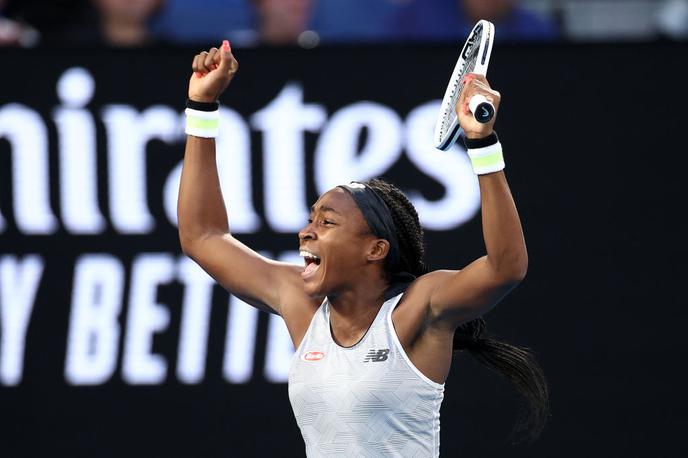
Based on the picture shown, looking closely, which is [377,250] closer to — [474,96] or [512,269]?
[512,269]

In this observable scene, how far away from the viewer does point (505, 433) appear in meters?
5.63

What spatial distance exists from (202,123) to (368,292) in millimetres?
736

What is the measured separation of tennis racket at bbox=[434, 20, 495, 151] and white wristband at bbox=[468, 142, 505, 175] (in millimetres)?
75

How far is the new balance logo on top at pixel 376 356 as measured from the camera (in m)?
3.59

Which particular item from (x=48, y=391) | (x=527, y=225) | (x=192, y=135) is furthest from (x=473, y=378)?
(x=192, y=135)

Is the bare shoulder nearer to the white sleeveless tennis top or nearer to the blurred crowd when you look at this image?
the white sleeveless tennis top

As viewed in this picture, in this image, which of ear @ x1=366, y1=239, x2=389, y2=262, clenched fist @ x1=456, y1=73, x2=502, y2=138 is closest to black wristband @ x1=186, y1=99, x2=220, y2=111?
ear @ x1=366, y1=239, x2=389, y2=262

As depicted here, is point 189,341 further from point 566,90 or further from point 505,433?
point 566,90

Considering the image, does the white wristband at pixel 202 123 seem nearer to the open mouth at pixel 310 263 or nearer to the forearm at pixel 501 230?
the open mouth at pixel 310 263

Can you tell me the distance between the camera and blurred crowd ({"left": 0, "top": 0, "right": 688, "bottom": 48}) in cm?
625

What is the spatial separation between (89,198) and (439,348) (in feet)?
8.57

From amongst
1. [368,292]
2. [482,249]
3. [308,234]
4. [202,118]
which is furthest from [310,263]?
[482,249]

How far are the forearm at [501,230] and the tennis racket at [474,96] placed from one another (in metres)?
0.18

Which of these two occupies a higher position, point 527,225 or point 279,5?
point 279,5
